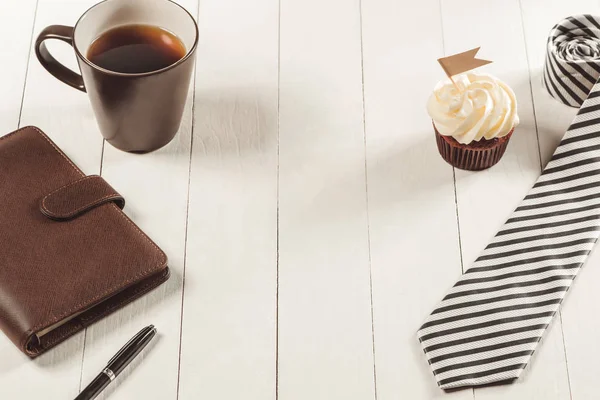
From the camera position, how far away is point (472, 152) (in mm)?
1035

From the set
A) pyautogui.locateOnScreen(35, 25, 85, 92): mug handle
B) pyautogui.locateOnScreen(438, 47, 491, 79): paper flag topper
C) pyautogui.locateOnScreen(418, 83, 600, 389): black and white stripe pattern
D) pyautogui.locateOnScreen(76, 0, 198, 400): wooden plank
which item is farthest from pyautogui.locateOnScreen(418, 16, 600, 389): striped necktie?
pyautogui.locateOnScreen(35, 25, 85, 92): mug handle

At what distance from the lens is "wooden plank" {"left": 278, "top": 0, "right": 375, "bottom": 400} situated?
928 millimetres

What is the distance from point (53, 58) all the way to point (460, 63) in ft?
1.57

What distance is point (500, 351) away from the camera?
0.93m

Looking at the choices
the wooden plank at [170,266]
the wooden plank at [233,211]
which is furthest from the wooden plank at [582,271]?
the wooden plank at [170,266]

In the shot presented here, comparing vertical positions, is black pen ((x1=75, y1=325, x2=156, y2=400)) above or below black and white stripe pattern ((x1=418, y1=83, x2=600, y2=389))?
below

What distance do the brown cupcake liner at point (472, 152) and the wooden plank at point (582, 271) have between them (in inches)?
3.2

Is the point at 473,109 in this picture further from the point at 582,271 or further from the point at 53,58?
the point at 53,58

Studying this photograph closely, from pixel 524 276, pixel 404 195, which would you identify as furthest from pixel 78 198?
pixel 524 276

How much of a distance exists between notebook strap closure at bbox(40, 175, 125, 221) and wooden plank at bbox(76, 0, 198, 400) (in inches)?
2.1

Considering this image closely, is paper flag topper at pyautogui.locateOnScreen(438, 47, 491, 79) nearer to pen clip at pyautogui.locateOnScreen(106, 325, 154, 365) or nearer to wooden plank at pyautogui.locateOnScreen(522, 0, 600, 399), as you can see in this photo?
wooden plank at pyautogui.locateOnScreen(522, 0, 600, 399)

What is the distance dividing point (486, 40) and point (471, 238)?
324 millimetres

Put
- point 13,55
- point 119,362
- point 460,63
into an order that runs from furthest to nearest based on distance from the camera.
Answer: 1. point 13,55
2. point 460,63
3. point 119,362

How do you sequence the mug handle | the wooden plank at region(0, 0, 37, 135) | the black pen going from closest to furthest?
the black pen
the mug handle
the wooden plank at region(0, 0, 37, 135)
